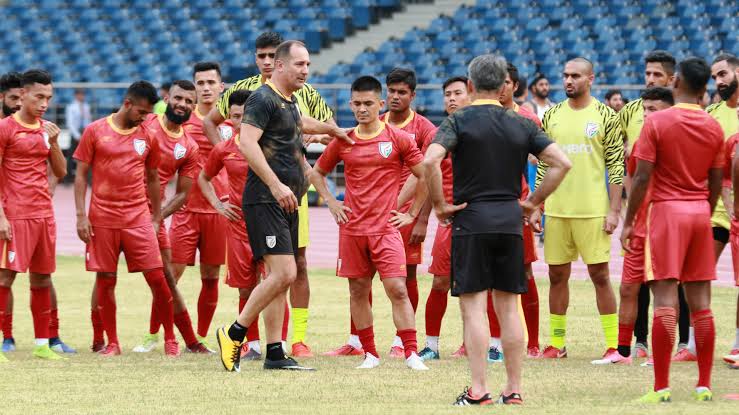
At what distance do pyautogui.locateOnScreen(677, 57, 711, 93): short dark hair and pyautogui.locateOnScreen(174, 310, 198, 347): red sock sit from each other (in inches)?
183

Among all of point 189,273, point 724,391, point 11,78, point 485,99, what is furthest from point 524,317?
point 189,273

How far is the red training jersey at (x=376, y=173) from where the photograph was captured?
31.9ft

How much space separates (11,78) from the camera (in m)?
10.9

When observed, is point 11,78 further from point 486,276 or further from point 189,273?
point 189,273

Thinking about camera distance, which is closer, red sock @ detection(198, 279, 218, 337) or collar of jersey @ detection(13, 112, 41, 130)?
collar of jersey @ detection(13, 112, 41, 130)

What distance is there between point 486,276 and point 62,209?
2007 centimetres

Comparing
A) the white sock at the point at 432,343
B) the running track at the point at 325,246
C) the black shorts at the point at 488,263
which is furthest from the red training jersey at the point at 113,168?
the running track at the point at 325,246

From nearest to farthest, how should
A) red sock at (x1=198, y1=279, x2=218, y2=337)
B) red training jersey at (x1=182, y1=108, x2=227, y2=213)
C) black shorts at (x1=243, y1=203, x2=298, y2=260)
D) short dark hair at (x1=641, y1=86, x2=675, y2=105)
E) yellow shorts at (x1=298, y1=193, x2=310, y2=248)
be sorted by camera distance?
black shorts at (x1=243, y1=203, x2=298, y2=260) → short dark hair at (x1=641, y1=86, x2=675, y2=105) → yellow shorts at (x1=298, y1=193, x2=310, y2=248) → red sock at (x1=198, y1=279, x2=218, y2=337) → red training jersey at (x1=182, y1=108, x2=227, y2=213)

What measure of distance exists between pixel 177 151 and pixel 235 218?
1108mm

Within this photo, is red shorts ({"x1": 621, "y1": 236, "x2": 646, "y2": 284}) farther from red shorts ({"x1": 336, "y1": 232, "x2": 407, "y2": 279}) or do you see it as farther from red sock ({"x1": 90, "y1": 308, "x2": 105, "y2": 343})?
red sock ({"x1": 90, "y1": 308, "x2": 105, "y2": 343})

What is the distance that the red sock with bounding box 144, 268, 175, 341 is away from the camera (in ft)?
33.8

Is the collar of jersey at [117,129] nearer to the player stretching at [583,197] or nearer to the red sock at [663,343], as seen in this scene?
the player stretching at [583,197]

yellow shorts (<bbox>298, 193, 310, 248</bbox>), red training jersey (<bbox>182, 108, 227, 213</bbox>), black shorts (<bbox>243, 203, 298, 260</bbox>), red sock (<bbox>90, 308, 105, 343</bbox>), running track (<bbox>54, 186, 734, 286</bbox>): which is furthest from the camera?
running track (<bbox>54, 186, 734, 286</bbox>)

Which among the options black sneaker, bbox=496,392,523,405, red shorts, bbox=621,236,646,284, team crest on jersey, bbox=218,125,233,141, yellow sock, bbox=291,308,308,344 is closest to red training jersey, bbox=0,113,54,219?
team crest on jersey, bbox=218,125,233,141
